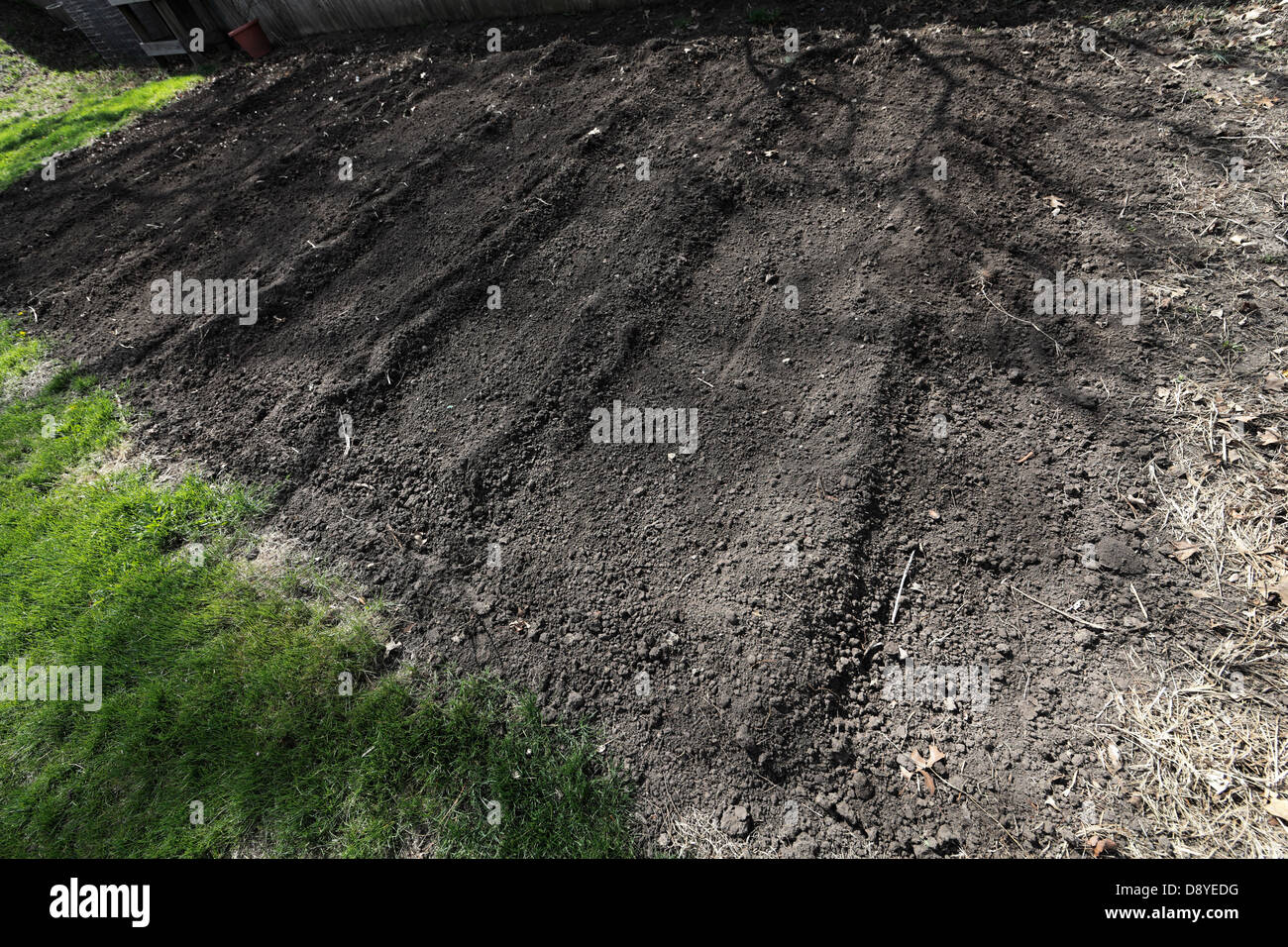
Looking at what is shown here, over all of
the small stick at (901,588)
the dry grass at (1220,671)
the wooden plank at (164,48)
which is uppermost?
the wooden plank at (164,48)

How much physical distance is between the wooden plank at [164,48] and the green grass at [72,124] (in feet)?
1.45

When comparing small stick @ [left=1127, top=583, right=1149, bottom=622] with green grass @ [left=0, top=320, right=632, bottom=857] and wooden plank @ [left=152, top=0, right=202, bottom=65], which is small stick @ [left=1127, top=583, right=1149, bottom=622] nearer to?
green grass @ [left=0, top=320, right=632, bottom=857]

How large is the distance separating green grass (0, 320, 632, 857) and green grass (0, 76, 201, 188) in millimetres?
5861

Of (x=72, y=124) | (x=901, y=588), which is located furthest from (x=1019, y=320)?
(x=72, y=124)

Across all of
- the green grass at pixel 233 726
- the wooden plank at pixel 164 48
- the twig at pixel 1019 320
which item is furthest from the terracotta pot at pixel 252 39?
the twig at pixel 1019 320

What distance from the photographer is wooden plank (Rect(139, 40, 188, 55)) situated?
778cm

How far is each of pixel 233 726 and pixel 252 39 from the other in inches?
335

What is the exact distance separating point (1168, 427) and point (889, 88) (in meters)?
3.01

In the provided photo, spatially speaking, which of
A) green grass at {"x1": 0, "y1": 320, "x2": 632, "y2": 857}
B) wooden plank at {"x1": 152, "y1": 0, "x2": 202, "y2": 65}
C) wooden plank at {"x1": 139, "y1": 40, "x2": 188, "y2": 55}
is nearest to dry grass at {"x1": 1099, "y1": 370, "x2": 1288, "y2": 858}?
green grass at {"x1": 0, "y1": 320, "x2": 632, "y2": 857}

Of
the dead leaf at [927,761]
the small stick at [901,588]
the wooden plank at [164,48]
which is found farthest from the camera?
the wooden plank at [164,48]

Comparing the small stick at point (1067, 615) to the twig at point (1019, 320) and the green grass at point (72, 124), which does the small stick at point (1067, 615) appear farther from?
the green grass at point (72, 124)

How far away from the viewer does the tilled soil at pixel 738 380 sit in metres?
2.24

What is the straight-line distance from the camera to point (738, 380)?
3.09 meters
